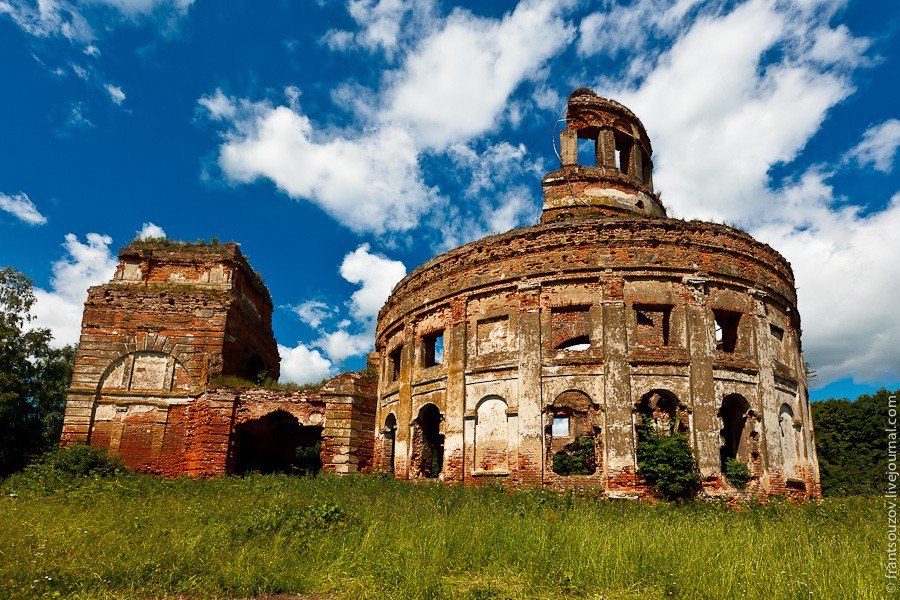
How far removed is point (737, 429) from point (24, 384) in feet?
79.1

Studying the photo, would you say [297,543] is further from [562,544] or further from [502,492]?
[502,492]

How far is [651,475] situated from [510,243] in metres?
6.42

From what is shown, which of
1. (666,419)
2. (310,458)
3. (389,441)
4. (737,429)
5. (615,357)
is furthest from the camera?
(310,458)

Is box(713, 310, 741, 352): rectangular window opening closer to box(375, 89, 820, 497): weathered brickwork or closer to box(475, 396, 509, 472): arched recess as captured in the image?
box(375, 89, 820, 497): weathered brickwork

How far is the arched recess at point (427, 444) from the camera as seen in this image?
1574 cm

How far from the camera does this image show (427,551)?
7312 mm

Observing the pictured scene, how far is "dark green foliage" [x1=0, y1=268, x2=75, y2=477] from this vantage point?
2098 centimetres

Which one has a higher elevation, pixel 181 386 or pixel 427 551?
pixel 181 386

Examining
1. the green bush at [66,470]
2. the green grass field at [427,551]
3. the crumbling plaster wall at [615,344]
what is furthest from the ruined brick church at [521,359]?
the green grass field at [427,551]

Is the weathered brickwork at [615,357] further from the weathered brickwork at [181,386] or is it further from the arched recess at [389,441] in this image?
the weathered brickwork at [181,386]

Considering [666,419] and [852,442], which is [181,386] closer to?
[666,419]

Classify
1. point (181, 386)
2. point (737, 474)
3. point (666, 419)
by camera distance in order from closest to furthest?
point (737, 474) < point (666, 419) < point (181, 386)

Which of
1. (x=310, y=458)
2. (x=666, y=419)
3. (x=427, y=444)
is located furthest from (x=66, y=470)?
(x=666, y=419)

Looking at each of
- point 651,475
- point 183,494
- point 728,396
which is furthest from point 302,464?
point 728,396
